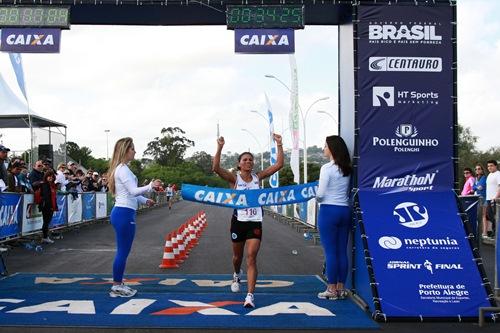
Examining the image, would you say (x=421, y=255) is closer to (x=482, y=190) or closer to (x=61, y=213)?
(x=482, y=190)

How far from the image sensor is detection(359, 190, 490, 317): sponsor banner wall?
6.62 metres

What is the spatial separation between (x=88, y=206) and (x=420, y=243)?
16604 millimetres

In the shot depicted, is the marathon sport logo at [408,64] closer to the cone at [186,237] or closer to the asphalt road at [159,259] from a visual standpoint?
the asphalt road at [159,259]

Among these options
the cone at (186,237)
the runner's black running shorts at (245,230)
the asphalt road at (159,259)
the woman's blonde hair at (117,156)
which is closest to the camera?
the asphalt road at (159,259)

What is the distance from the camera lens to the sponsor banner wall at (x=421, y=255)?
21.7 feet

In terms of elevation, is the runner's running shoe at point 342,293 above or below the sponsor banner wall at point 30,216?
below

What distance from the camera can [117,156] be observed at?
768 centimetres

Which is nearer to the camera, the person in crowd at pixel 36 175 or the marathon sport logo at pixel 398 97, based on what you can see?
the marathon sport logo at pixel 398 97

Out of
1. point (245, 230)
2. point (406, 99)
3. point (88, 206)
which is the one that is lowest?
point (88, 206)

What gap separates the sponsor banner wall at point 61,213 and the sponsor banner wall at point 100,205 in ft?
15.5

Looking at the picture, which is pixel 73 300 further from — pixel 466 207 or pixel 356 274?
pixel 466 207

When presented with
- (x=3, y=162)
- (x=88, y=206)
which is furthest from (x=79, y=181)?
(x=3, y=162)

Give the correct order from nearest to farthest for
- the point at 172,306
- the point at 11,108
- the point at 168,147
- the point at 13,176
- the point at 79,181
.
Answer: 1. the point at 172,306
2. the point at 13,176
3. the point at 79,181
4. the point at 11,108
5. the point at 168,147

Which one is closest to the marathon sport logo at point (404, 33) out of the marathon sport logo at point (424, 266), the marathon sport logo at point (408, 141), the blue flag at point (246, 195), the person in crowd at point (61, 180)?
the marathon sport logo at point (408, 141)
